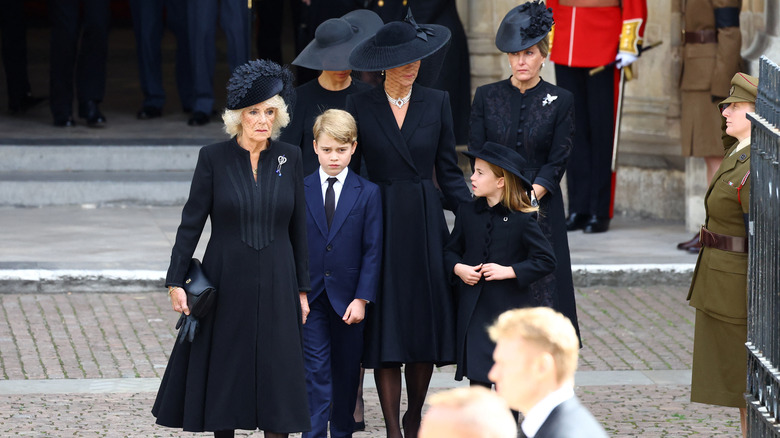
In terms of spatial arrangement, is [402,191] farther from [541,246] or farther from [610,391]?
[610,391]

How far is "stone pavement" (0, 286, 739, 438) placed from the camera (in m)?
6.54

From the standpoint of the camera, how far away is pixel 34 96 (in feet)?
47.2

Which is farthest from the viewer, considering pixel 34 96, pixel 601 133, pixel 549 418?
pixel 34 96

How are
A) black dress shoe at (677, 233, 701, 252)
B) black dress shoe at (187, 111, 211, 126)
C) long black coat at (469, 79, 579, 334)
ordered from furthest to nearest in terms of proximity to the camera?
black dress shoe at (187, 111, 211, 126)
black dress shoe at (677, 233, 701, 252)
long black coat at (469, 79, 579, 334)

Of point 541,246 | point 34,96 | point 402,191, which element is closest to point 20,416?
point 402,191

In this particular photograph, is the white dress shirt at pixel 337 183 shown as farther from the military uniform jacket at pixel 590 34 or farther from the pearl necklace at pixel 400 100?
the military uniform jacket at pixel 590 34

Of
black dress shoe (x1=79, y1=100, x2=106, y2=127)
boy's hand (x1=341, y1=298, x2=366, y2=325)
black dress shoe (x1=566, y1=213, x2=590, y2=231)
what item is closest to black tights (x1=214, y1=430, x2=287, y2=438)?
boy's hand (x1=341, y1=298, x2=366, y2=325)

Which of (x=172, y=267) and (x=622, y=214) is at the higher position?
(x=172, y=267)

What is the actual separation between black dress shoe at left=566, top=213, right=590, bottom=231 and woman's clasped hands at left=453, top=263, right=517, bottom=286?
4.88 m

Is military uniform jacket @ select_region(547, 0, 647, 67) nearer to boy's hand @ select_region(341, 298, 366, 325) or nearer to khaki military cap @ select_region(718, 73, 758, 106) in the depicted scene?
khaki military cap @ select_region(718, 73, 758, 106)

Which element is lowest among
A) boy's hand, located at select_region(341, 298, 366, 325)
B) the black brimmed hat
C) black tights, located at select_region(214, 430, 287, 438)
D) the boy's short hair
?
black tights, located at select_region(214, 430, 287, 438)

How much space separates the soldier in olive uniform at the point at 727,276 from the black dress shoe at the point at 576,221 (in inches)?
189

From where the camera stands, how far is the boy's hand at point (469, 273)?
5863 millimetres

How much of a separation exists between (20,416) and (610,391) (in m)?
2.78
